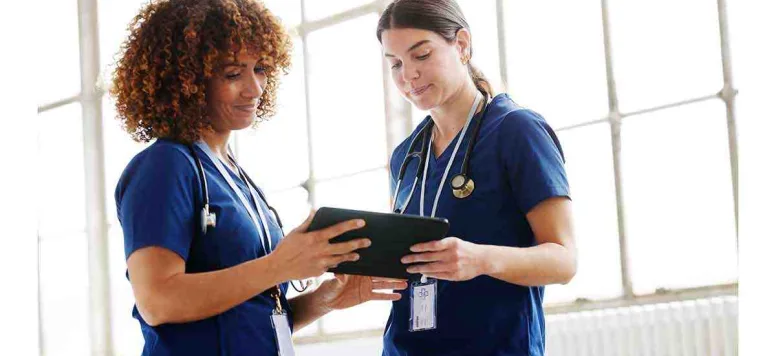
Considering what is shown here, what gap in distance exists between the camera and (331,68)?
16.3 ft

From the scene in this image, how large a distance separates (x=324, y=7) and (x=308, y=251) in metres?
3.20

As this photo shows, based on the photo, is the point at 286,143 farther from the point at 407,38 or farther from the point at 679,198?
the point at 407,38

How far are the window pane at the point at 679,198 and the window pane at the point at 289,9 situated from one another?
6.26 feet

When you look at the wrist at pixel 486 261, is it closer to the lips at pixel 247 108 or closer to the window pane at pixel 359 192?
the lips at pixel 247 108

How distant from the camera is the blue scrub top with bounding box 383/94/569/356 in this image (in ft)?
7.15

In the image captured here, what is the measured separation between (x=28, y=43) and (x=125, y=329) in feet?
6.06

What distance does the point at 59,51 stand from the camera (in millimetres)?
6336

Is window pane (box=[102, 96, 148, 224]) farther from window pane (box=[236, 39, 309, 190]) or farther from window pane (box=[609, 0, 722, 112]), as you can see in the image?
window pane (box=[609, 0, 722, 112])

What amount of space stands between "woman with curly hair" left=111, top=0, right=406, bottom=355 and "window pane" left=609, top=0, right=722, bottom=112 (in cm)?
181

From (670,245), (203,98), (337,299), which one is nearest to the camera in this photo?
(203,98)

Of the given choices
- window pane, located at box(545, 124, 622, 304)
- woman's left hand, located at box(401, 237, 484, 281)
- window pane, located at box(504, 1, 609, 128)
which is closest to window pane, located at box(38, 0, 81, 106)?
window pane, located at box(504, 1, 609, 128)

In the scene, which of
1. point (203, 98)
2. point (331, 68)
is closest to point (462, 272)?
point (203, 98)

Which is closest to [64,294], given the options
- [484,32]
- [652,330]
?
[484,32]

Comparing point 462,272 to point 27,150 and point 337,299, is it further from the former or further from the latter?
point 27,150
